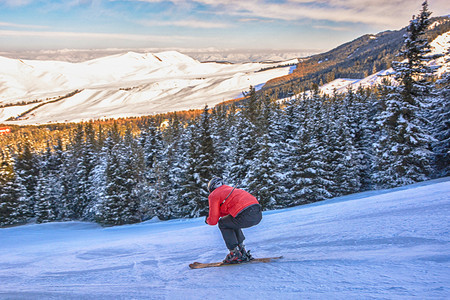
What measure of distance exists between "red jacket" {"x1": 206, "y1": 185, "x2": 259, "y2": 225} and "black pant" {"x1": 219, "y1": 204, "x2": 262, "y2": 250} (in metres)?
0.08

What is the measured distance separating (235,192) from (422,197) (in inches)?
204

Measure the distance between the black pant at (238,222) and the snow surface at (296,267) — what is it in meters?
0.46

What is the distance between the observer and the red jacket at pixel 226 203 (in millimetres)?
4655

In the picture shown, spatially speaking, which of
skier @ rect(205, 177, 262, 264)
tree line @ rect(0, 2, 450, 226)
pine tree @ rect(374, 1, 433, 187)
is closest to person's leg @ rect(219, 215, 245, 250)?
skier @ rect(205, 177, 262, 264)

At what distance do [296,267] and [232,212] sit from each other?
124 centimetres

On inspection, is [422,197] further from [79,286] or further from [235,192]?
[79,286]

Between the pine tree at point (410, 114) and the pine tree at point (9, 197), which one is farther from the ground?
the pine tree at point (410, 114)

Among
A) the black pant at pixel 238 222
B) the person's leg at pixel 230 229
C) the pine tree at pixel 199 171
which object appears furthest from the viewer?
the pine tree at pixel 199 171

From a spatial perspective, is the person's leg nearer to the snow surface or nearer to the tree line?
the snow surface

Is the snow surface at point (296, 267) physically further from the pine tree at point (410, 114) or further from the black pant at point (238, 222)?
the pine tree at point (410, 114)

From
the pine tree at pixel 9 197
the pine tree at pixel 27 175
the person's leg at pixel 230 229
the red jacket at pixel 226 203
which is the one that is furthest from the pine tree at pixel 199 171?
the pine tree at pixel 9 197

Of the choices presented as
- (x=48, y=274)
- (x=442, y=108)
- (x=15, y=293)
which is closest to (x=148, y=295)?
(x=15, y=293)

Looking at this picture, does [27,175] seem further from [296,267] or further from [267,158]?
[296,267]

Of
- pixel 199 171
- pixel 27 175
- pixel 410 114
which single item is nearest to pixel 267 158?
pixel 199 171
